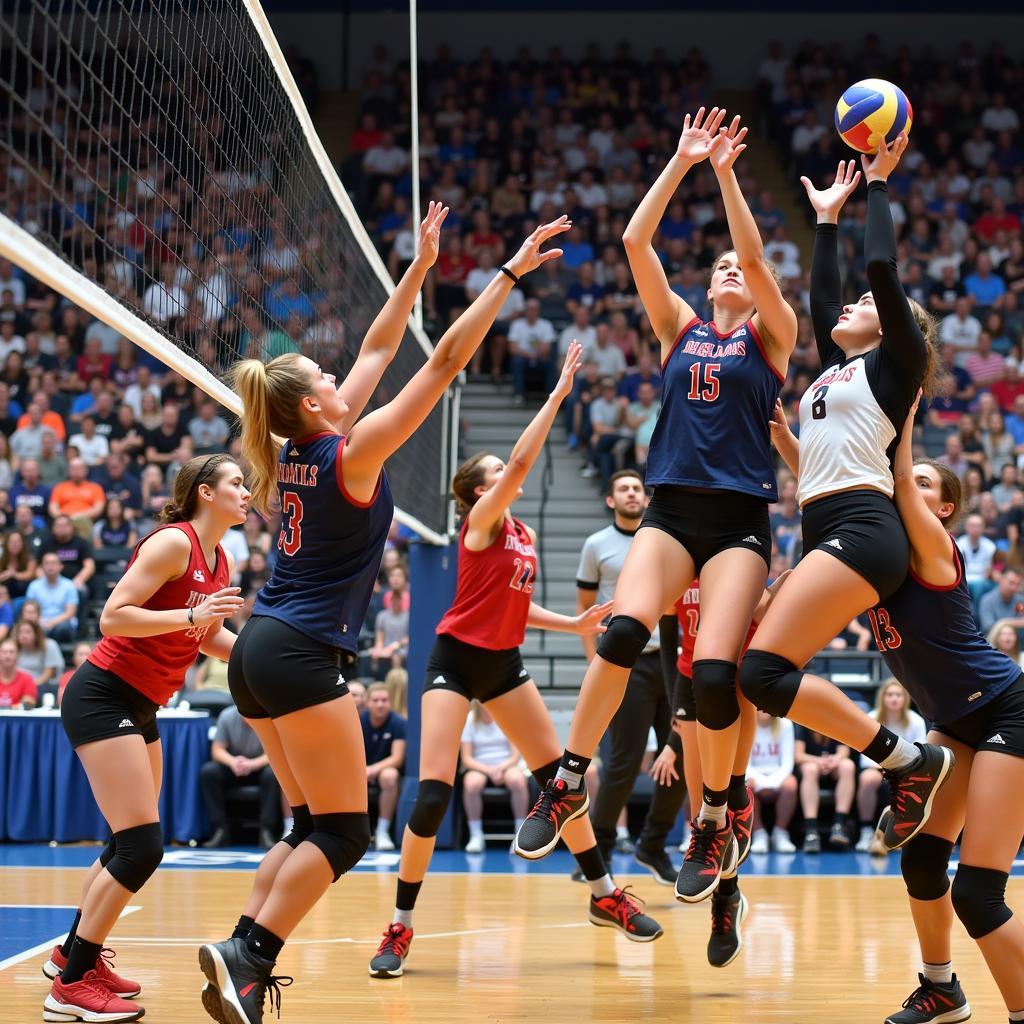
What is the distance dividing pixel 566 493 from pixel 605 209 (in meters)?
4.80

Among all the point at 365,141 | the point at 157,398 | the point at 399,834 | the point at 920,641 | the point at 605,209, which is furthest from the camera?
the point at 365,141

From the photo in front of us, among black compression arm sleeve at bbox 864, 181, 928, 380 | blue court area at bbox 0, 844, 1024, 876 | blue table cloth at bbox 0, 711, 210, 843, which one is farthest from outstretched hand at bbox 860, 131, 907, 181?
blue table cloth at bbox 0, 711, 210, 843

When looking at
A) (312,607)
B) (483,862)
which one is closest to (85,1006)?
(312,607)

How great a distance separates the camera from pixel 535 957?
6.32m

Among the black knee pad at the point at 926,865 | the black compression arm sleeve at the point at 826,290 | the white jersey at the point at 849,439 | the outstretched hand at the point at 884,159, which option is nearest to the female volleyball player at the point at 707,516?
the black compression arm sleeve at the point at 826,290

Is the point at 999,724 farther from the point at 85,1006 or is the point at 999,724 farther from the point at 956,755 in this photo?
the point at 85,1006

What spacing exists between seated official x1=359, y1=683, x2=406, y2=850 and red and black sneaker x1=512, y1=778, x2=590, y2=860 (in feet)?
17.6

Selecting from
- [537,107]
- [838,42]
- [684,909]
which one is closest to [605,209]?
[537,107]

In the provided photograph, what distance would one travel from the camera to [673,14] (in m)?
21.8

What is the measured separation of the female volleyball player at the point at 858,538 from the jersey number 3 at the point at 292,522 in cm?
160

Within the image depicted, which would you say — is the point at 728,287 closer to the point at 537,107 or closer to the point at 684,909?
the point at 684,909

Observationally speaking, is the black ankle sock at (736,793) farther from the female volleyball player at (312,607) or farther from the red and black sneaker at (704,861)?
the female volleyball player at (312,607)

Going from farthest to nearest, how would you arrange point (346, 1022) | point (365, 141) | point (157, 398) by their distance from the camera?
1. point (365, 141)
2. point (157, 398)
3. point (346, 1022)

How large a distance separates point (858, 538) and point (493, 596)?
230 cm
